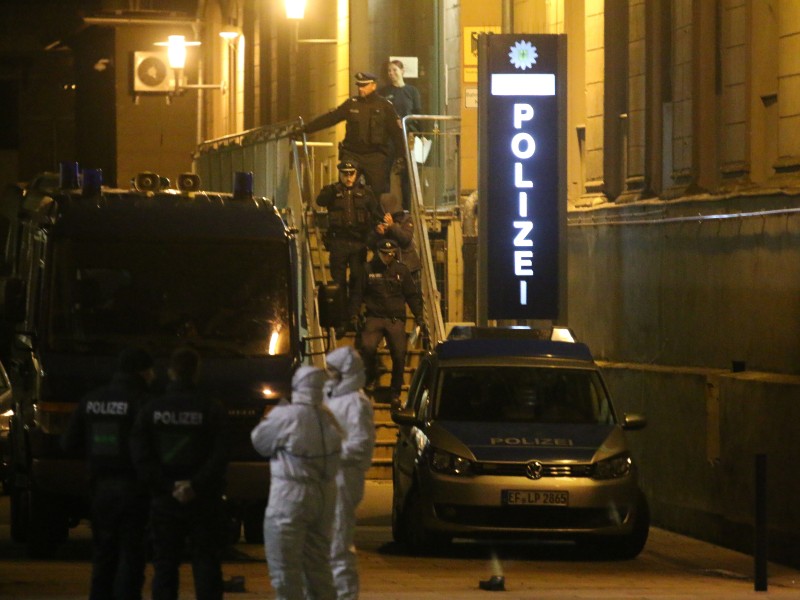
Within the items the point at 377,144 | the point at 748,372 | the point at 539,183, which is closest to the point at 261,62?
the point at 377,144

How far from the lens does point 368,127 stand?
22438mm

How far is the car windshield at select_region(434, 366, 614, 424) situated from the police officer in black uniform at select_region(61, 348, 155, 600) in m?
5.17

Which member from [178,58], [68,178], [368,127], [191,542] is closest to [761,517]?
[191,542]

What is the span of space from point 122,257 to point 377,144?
27.2 ft

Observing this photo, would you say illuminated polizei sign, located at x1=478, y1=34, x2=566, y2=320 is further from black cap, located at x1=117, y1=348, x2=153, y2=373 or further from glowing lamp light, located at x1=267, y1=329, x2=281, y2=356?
black cap, located at x1=117, y1=348, x2=153, y2=373

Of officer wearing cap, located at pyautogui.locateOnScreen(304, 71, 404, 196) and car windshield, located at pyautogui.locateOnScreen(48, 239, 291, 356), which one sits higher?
officer wearing cap, located at pyautogui.locateOnScreen(304, 71, 404, 196)

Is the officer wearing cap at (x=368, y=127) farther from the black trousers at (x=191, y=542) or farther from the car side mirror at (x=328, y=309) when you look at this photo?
the black trousers at (x=191, y=542)

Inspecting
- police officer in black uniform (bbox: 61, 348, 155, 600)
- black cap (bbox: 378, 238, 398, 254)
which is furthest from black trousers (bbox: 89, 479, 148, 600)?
black cap (bbox: 378, 238, 398, 254)

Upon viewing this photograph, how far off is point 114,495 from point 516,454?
4794 mm

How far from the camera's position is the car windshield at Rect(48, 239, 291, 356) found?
14.4 m

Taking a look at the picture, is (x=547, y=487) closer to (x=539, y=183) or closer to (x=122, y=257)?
(x=122, y=257)

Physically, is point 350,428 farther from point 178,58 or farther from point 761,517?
point 178,58

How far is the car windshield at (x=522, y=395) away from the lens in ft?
50.5

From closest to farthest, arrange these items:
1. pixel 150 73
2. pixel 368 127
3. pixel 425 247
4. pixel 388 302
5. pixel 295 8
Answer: pixel 388 302 < pixel 368 127 < pixel 425 247 < pixel 295 8 < pixel 150 73
